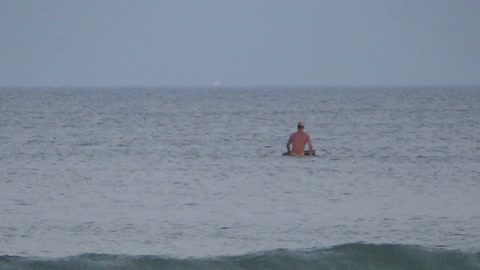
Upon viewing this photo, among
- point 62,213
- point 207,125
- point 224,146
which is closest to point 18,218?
point 62,213

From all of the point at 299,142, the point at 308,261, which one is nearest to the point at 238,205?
the point at 308,261

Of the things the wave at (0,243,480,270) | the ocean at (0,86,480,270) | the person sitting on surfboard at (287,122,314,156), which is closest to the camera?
the wave at (0,243,480,270)

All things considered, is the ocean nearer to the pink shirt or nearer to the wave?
the wave

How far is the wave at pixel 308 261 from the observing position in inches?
582

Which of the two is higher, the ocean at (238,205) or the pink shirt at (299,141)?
the pink shirt at (299,141)

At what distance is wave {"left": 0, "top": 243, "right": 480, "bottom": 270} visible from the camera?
14789mm

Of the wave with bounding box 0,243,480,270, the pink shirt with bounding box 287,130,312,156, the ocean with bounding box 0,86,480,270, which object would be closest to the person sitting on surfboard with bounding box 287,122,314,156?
the pink shirt with bounding box 287,130,312,156

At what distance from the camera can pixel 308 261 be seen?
14992 millimetres

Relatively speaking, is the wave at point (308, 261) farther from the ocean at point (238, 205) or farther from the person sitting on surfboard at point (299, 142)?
the person sitting on surfboard at point (299, 142)

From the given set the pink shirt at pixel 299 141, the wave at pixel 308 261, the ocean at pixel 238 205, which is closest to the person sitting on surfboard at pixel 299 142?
the pink shirt at pixel 299 141

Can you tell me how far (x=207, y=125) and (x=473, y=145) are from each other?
18.2m

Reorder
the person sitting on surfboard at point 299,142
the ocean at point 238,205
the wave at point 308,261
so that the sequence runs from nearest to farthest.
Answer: the wave at point 308,261 < the ocean at point 238,205 < the person sitting on surfboard at point 299,142

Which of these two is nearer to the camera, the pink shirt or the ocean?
the ocean

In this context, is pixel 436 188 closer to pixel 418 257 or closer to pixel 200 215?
pixel 200 215
